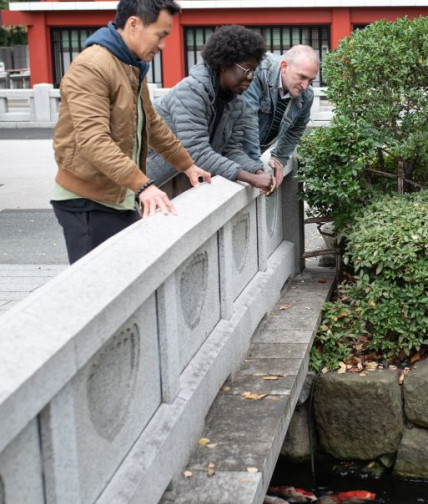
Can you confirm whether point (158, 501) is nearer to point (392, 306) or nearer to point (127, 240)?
point (127, 240)

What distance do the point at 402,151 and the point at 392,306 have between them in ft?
3.99

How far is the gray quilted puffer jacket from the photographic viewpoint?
462cm

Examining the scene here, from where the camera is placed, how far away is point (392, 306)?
5.45 m

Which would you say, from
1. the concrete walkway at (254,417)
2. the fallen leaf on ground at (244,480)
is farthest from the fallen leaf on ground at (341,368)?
the fallen leaf on ground at (244,480)

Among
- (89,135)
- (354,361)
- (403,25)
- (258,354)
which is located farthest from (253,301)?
(403,25)

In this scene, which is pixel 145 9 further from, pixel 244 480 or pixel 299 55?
pixel 244 480

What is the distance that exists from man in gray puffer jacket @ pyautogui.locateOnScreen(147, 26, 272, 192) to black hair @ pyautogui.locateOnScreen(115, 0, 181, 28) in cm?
79

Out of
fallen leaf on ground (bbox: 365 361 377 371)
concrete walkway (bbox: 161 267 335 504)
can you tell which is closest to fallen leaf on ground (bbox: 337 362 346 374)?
fallen leaf on ground (bbox: 365 361 377 371)

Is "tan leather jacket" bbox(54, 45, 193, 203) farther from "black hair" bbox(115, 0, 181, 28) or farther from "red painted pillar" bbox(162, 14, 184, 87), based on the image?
"red painted pillar" bbox(162, 14, 184, 87)

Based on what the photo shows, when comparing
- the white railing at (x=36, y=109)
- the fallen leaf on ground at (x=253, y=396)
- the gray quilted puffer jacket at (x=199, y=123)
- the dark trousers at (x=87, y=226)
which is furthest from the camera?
the white railing at (x=36, y=109)

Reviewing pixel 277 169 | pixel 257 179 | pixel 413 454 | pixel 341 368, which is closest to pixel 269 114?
pixel 277 169

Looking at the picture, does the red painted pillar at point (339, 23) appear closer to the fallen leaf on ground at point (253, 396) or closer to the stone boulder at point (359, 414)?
the stone boulder at point (359, 414)

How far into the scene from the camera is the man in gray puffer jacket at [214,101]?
455cm

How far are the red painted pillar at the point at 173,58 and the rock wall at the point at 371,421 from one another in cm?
2096
